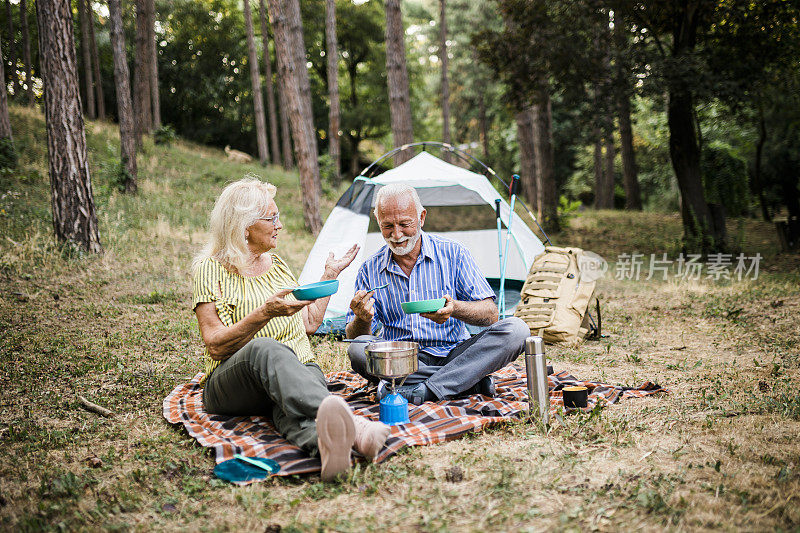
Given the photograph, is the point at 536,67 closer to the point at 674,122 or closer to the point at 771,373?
the point at 674,122

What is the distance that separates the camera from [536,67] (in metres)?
9.86

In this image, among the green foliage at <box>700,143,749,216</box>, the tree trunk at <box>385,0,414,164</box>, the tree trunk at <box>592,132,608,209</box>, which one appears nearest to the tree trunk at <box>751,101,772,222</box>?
the green foliage at <box>700,143,749,216</box>

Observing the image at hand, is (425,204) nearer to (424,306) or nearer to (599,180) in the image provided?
(424,306)

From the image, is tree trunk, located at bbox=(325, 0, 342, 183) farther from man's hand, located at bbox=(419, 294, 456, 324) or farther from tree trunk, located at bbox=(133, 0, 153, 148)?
man's hand, located at bbox=(419, 294, 456, 324)

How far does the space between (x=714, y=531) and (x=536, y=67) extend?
9048 millimetres

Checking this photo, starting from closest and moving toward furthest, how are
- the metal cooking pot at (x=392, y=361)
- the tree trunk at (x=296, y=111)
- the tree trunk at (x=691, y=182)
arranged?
1. the metal cooking pot at (x=392, y=361)
2. the tree trunk at (x=296, y=111)
3. the tree trunk at (x=691, y=182)

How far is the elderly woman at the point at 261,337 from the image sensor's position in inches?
94.6

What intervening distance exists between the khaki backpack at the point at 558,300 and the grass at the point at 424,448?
0.16 meters

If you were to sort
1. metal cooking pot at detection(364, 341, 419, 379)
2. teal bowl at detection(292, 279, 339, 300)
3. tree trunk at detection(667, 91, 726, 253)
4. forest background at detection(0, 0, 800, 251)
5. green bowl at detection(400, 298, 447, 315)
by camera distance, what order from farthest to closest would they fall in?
tree trunk at detection(667, 91, 726, 253) < forest background at detection(0, 0, 800, 251) < green bowl at detection(400, 298, 447, 315) < metal cooking pot at detection(364, 341, 419, 379) < teal bowl at detection(292, 279, 339, 300)

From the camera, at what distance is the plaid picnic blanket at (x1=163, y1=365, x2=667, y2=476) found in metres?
2.55

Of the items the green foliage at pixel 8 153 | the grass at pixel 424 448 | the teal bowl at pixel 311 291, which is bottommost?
A: the grass at pixel 424 448

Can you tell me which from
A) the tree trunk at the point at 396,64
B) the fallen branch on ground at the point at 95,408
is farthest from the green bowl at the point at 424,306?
the tree trunk at the point at 396,64

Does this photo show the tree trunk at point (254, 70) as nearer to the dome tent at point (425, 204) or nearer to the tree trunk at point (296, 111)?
the tree trunk at point (296, 111)

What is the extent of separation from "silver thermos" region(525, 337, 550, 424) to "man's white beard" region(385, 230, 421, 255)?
78 centimetres
